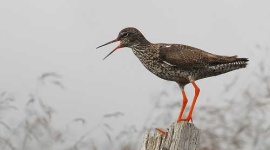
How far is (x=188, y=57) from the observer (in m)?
6.50

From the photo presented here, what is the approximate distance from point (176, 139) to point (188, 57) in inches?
67.7

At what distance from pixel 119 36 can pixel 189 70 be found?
968mm

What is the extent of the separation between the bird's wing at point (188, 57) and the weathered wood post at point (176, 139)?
1.53m

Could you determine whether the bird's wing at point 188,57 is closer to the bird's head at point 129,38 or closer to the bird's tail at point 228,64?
the bird's tail at point 228,64


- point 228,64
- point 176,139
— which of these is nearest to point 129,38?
point 228,64

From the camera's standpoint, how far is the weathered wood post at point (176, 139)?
16.2ft

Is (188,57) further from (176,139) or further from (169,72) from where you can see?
(176,139)

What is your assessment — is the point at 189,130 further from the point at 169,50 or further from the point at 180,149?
the point at 169,50

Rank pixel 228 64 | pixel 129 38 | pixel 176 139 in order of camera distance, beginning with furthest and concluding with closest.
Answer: pixel 129 38
pixel 228 64
pixel 176 139

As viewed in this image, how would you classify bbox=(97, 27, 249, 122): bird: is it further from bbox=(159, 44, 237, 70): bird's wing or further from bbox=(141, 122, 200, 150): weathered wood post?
bbox=(141, 122, 200, 150): weathered wood post

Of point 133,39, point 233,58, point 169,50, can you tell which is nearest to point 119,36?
point 133,39

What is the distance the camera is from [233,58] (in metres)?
6.54

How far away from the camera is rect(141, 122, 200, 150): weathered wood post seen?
4934 millimetres

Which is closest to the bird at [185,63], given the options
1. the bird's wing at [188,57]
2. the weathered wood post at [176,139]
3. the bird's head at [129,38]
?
the bird's wing at [188,57]
